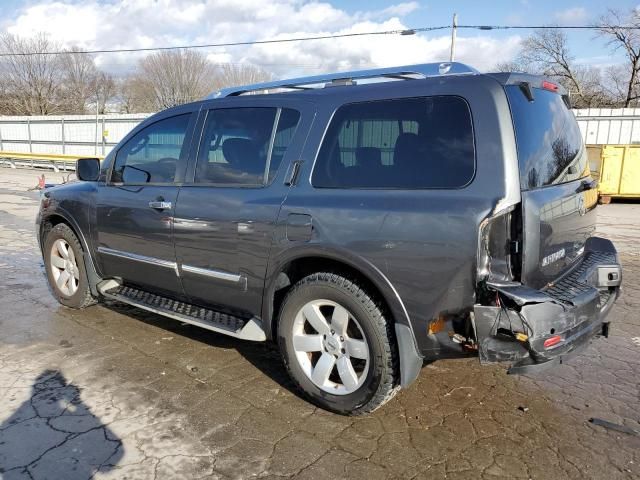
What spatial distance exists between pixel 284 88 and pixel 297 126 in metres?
0.47

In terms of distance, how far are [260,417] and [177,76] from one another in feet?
163

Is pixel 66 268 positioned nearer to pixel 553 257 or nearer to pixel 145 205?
pixel 145 205

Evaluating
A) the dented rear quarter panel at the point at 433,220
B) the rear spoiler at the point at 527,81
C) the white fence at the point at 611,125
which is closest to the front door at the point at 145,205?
the dented rear quarter panel at the point at 433,220

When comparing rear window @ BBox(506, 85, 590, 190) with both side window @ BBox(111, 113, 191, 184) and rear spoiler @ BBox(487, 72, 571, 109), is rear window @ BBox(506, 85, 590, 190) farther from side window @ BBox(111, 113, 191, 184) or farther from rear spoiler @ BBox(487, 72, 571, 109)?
side window @ BBox(111, 113, 191, 184)

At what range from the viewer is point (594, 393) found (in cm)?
339

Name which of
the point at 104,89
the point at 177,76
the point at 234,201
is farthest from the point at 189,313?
the point at 104,89

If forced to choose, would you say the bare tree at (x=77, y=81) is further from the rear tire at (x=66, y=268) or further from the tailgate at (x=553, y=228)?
the tailgate at (x=553, y=228)

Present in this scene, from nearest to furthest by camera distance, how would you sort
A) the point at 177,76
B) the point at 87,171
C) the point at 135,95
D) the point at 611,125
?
the point at 87,171, the point at 611,125, the point at 177,76, the point at 135,95

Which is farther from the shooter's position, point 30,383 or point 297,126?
point 30,383

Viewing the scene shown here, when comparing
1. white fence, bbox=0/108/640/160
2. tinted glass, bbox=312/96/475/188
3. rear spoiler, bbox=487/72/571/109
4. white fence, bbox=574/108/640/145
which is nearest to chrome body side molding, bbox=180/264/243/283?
tinted glass, bbox=312/96/475/188

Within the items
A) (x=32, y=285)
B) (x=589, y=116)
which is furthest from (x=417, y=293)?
(x=589, y=116)

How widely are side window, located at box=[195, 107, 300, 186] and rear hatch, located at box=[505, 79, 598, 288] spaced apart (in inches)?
54.7

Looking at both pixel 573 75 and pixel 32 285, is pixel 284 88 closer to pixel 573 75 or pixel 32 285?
pixel 32 285

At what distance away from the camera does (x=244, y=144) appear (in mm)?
3572
